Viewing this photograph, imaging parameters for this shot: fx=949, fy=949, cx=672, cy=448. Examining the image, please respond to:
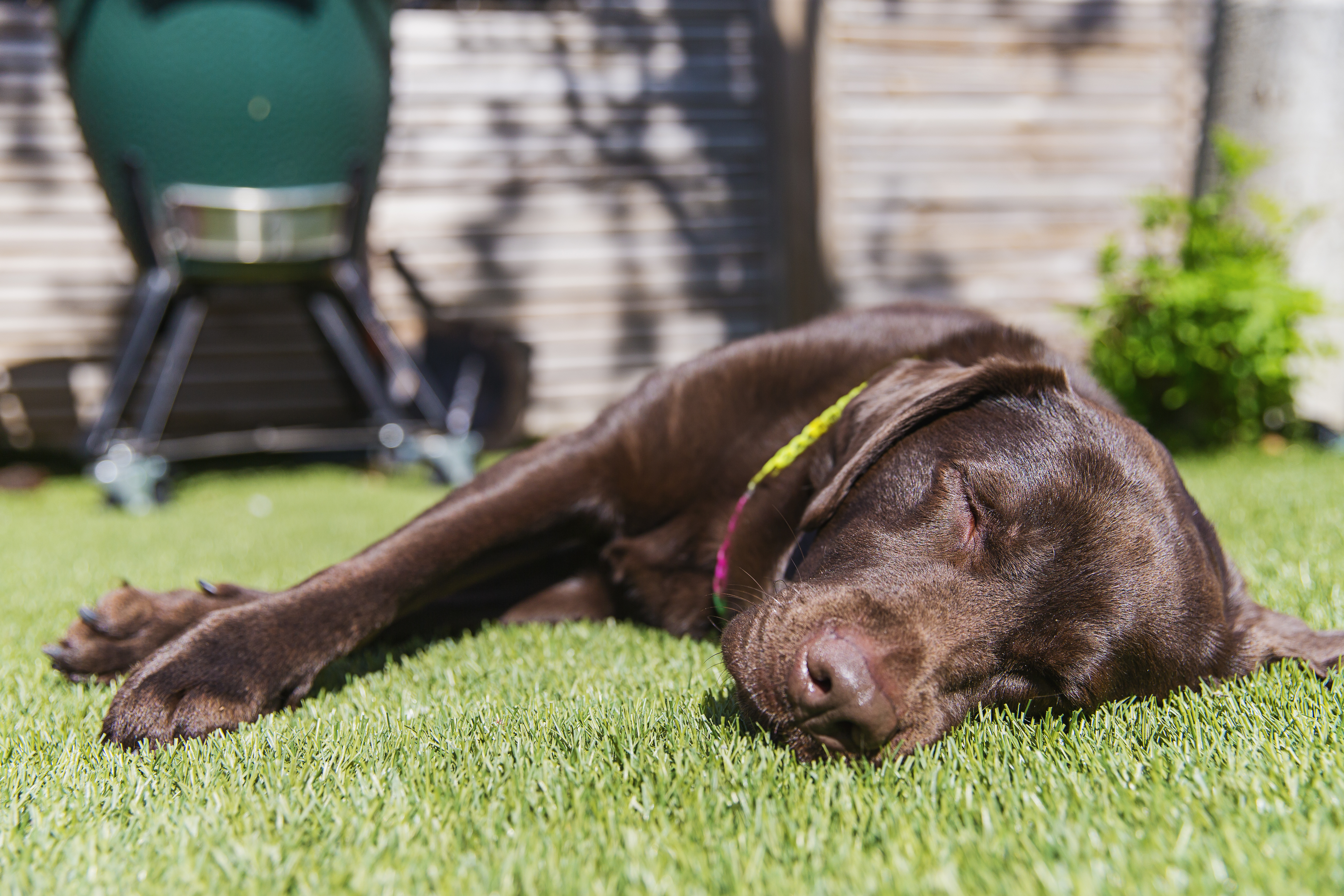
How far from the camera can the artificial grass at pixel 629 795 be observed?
3.14 ft

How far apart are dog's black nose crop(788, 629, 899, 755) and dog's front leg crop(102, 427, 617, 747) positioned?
0.82 meters

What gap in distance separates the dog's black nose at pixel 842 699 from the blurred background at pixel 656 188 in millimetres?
4482

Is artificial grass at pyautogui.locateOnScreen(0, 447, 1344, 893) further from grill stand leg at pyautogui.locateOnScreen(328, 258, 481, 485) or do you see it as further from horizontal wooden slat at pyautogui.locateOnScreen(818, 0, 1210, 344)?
horizontal wooden slat at pyautogui.locateOnScreen(818, 0, 1210, 344)

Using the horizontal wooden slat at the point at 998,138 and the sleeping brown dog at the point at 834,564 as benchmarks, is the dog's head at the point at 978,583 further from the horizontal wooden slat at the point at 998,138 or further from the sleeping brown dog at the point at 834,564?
the horizontal wooden slat at the point at 998,138

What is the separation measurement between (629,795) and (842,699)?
0.31m

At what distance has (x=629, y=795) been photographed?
117 cm

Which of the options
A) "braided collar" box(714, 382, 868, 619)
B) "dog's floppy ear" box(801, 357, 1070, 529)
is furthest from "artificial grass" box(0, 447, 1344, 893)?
"dog's floppy ear" box(801, 357, 1070, 529)

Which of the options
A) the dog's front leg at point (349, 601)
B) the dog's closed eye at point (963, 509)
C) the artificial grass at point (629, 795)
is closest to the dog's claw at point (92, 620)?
the artificial grass at point (629, 795)

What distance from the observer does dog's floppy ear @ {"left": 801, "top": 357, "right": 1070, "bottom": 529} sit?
1.67 m

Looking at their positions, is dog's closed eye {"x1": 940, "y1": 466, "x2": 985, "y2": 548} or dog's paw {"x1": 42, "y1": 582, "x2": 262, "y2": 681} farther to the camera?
dog's paw {"x1": 42, "y1": 582, "x2": 262, "y2": 681}

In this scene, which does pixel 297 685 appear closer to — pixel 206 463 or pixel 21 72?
pixel 206 463

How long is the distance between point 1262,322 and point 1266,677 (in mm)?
3509

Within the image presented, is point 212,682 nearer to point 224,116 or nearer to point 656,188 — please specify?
point 224,116

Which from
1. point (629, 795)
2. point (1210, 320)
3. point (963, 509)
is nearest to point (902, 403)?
point (963, 509)
